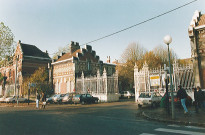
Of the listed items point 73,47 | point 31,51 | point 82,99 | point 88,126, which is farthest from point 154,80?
point 31,51

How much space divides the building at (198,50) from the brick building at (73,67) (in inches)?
847

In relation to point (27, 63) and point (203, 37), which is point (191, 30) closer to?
point (203, 37)

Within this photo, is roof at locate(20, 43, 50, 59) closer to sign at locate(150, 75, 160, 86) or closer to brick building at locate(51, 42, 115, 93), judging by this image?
brick building at locate(51, 42, 115, 93)

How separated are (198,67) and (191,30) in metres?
4.14

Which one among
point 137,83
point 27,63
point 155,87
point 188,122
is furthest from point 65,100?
point 27,63

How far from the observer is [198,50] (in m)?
18.5

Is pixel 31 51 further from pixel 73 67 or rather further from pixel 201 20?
pixel 201 20

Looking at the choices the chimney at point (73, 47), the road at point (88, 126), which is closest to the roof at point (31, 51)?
the chimney at point (73, 47)

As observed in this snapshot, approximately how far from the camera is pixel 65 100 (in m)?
26.4

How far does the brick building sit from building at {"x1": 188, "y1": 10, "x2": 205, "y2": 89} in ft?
70.6

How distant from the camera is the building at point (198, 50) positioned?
1794cm

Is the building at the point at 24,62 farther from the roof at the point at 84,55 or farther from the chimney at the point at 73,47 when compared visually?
the chimney at the point at 73,47

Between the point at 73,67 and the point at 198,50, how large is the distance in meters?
24.9

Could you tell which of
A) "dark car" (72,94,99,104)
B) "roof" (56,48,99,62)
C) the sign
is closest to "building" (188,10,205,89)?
the sign
